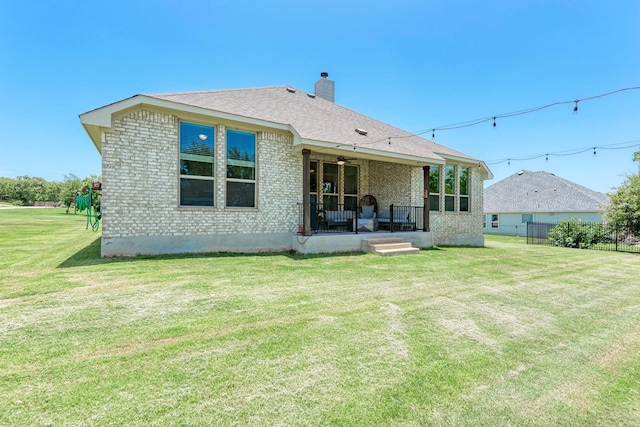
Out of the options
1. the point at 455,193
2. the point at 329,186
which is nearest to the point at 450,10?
the point at 455,193

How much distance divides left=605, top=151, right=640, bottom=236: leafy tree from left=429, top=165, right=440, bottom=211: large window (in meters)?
11.0

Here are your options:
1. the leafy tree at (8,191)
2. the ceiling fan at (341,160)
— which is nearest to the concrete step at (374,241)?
the ceiling fan at (341,160)

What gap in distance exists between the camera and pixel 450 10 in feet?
33.6

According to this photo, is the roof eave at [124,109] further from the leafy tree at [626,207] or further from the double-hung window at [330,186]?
the leafy tree at [626,207]

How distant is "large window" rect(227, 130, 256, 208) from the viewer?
26.5ft

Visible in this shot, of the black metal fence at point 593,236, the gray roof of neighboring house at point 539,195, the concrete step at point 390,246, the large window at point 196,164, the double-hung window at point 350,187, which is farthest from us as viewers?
the gray roof of neighboring house at point 539,195

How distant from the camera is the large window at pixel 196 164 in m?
7.51

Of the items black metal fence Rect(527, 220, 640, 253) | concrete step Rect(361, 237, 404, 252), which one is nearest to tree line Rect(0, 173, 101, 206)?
concrete step Rect(361, 237, 404, 252)

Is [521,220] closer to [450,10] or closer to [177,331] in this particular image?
[450,10]

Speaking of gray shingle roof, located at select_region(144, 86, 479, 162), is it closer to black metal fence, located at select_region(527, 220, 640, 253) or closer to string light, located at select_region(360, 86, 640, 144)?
string light, located at select_region(360, 86, 640, 144)

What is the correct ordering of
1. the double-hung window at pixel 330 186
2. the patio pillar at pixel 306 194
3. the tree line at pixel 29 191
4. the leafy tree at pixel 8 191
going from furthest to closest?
the leafy tree at pixel 8 191
the tree line at pixel 29 191
the double-hung window at pixel 330 186
the patio pillar at pixel 306 194

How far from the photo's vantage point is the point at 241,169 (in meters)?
8.23

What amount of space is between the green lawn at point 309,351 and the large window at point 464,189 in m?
7.62

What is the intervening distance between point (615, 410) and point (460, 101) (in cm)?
1489
